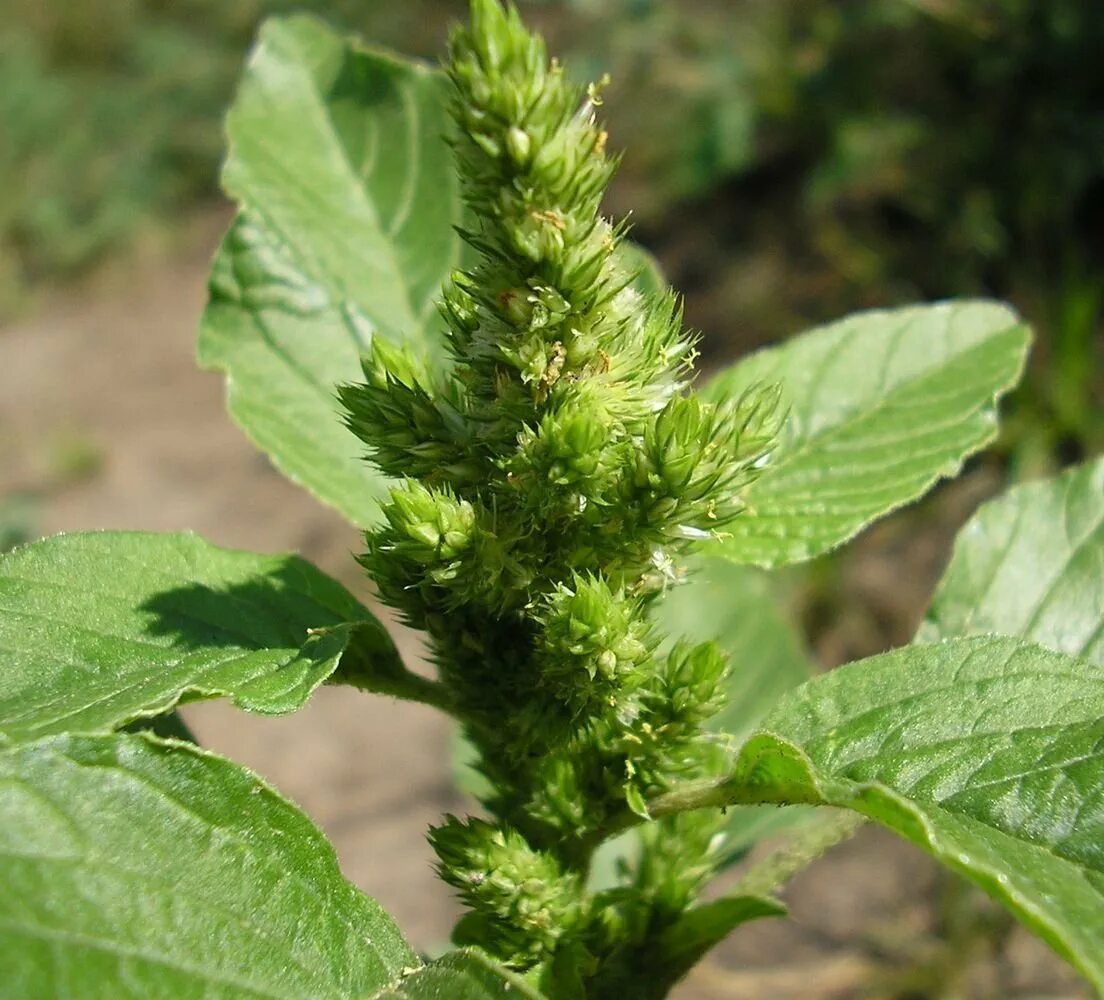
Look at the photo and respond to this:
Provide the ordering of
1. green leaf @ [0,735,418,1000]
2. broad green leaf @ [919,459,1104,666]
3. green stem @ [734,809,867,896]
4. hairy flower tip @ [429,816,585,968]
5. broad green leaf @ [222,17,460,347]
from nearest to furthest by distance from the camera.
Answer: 1. green leaf @ [0,735,418,1000]
2. hairy flower tip @ [429,816,585,968]
3. green stem @ [734,809,867,896]
4. broad green leaf @ [919,459,1104,666]
5. broad green leaf @ [222,17,460,347]

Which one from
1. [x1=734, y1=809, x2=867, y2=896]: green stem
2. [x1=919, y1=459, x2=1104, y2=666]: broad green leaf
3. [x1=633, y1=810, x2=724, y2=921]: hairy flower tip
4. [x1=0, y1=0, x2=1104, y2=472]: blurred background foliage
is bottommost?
[x1=734, y1=809, x2=867, y2=896]: green stem

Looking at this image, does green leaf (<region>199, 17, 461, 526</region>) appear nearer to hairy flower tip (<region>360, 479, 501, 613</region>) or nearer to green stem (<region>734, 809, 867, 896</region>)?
hairy flower tip (<region>360, 479, 501, 613</region>)

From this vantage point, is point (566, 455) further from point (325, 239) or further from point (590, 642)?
point (325, 239)

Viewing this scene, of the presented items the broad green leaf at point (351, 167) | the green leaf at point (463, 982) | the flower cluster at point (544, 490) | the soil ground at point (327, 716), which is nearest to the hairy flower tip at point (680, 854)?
the flower cluster at point (544, 490)

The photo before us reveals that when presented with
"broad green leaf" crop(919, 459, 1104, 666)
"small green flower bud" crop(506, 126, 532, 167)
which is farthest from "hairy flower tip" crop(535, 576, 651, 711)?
"broad green leaf" crop(919, 459, 1104, 666)

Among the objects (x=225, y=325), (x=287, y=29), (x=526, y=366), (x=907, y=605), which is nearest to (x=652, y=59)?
(x=907, y=605)

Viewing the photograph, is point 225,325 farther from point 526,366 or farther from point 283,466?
point 526,366

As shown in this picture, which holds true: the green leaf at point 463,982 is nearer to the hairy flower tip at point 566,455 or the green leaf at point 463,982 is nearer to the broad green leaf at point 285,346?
the hairy flower tip at point 566,455

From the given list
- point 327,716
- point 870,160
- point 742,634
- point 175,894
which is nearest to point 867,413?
point 742,634
